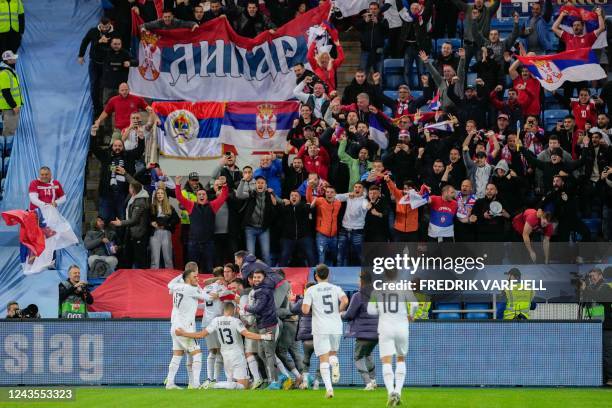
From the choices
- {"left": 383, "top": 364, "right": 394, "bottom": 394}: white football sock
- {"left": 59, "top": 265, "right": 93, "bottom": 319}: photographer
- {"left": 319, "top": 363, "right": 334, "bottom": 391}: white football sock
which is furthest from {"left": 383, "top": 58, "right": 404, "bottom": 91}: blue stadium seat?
{"left": 383, "top": 364, "right": 394, "bottom": 394}: white football sock

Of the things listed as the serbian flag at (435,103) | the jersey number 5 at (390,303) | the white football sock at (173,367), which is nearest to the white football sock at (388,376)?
the jersey number 5 at (390,303)

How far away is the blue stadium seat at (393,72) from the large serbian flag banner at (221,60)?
190cm

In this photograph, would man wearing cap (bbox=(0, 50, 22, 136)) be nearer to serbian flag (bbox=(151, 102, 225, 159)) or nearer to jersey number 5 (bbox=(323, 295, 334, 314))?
serbian flag (bbox=(151, 102, 225, 159))

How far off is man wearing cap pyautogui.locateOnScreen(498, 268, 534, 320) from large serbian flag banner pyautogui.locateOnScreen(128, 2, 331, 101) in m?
7.17

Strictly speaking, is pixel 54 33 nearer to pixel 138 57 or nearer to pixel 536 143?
pixel 138 57

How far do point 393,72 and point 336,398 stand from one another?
12187 millimetres

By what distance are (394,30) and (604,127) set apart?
5214mm

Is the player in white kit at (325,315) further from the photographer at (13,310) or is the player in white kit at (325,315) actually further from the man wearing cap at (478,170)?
the photographer at (13,310)

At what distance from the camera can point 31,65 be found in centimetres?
3047

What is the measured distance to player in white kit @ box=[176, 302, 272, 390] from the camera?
864 inches

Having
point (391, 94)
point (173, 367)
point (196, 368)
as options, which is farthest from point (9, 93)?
point (196, 368)

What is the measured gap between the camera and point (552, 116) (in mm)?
29797

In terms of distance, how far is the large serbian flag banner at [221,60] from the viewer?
97.0ft

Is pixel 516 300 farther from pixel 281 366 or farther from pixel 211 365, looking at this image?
pixel 211 365
